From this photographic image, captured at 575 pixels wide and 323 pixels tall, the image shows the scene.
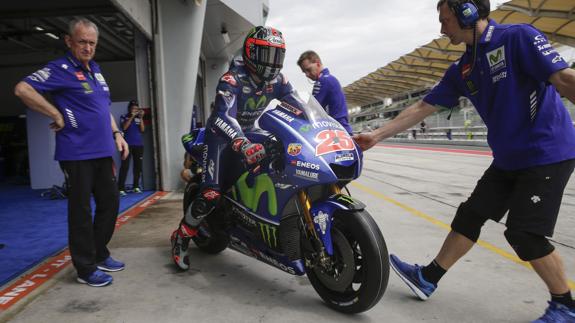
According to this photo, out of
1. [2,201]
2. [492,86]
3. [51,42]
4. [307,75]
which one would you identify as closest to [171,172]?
A: [2,201]

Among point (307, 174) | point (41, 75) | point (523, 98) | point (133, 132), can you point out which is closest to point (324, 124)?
point (307, 174)

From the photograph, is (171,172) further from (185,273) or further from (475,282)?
(475,282)

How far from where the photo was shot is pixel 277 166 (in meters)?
2.88

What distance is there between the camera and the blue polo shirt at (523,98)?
2412 millimetres

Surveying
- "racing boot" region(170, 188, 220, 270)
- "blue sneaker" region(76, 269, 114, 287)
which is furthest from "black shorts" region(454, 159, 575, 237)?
"blue sneaker" region(76, 269, 114, 287)

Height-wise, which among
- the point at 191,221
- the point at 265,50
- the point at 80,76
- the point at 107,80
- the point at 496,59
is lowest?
the point at 191,221

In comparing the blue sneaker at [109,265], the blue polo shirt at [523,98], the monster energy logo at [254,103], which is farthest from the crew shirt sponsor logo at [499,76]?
the blue sneaker at [109,265]

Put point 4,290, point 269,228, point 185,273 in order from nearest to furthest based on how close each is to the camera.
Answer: point 269,228 < point 4,290 < point 185,273

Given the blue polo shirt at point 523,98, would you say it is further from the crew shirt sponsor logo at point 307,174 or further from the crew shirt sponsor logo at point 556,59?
the crew shirt sponsor logo at point 307,174

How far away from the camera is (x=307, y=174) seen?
2.63m

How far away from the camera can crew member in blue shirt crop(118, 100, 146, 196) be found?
872cm

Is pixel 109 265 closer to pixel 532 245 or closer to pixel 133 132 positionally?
pixel 532 245

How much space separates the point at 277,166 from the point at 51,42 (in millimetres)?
16343

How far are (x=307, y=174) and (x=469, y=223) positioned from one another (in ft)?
3.96
